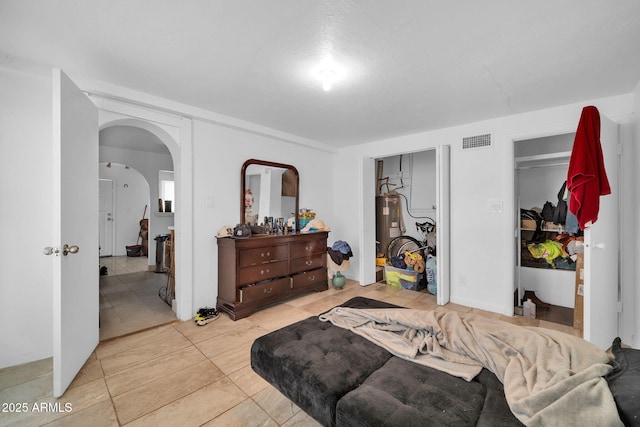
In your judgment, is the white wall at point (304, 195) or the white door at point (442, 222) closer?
the white wall at point (304, 195)

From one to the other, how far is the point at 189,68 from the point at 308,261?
270 centimetres

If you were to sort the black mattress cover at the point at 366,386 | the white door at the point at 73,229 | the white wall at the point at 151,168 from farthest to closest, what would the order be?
the white wall at the point at 151,168, the white door at the point at 73,229, the black mattress cover at the point at 366,386

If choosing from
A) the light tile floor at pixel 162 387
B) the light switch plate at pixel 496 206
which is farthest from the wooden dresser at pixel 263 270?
the light switch plate at pixel 496 206

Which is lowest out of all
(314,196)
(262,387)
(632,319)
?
(262,387)

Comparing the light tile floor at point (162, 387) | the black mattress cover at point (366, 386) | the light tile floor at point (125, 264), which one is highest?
the black mattress cover at point (366, 386)

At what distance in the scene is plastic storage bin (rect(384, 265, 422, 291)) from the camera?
4.26 metres

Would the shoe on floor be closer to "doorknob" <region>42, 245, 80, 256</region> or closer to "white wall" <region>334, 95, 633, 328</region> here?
"doorknob" <region>42, 245, 80, 256</region>

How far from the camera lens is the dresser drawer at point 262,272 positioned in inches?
125

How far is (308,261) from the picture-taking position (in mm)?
3969

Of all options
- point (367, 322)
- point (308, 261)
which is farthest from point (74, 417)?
point (308, 261)

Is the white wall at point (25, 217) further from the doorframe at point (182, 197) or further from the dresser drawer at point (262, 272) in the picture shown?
the dresser drawer at point (262, 272)

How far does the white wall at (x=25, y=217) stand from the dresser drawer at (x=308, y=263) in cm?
242

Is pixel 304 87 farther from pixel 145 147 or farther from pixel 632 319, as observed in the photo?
pixel 145 147

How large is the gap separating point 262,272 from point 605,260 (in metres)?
3.29
